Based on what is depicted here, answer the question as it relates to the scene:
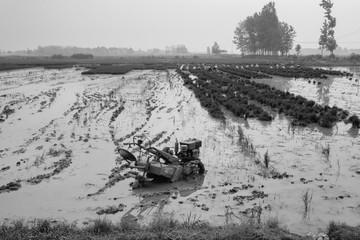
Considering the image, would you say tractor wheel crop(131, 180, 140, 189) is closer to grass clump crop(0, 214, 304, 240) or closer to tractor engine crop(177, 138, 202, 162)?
tractor engine crop(177, 138, 202, 162)

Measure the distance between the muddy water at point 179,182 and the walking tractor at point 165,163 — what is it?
0.23 metres

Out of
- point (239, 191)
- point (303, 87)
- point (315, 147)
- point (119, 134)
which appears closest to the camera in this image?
point (239, 191)

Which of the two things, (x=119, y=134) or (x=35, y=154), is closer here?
(x=35, y=154)

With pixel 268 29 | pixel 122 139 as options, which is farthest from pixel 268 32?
pixel 122 139

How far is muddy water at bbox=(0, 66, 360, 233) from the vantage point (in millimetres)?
6637

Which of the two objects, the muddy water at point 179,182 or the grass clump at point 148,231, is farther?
the muddy water at point 179,182

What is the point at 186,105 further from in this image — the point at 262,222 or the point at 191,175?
the point at 262,222

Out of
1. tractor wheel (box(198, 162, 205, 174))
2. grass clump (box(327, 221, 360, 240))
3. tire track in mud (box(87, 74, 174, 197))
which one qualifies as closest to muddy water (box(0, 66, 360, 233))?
tire track in mud (box(87, 74, 174, 197))

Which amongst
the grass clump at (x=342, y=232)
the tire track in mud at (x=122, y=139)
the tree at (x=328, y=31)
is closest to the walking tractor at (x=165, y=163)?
the tire track in mud at (x=122, y=139)

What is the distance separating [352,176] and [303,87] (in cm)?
1879

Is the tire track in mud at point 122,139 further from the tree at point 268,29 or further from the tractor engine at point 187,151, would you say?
the tree at point 268,29

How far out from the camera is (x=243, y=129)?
13.1 metres

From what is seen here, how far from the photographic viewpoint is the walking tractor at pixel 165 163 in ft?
25.1

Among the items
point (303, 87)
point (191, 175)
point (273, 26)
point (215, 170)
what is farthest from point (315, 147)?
point (273, 26)
